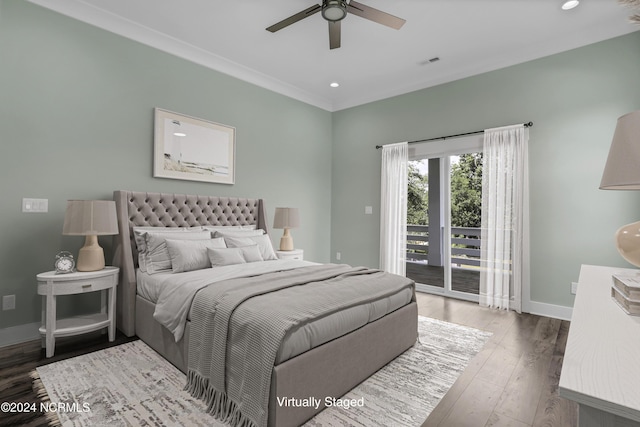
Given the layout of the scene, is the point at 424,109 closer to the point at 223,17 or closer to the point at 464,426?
the point at 223,17

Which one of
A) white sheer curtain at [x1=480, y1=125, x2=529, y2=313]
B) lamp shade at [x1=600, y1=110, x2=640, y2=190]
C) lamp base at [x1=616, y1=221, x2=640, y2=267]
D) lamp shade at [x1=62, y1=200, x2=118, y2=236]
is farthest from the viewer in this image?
white sheer curtain at [x1=480, y1=125, x2=529, y2=313]

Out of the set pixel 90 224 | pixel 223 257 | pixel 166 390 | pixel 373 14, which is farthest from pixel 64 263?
pixel 373 14

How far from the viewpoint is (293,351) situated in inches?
64.6

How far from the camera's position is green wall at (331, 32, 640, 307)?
321 centimetres

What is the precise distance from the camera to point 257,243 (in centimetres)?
363

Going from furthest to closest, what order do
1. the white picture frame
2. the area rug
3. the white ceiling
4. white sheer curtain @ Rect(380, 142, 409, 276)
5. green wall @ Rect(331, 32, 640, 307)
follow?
white sheer curtain @ Rect(380, 142, 409, 276) < the white picture frame < green wall @ Rect(331, 32, 640, 307) < the white ceiling < the area rug

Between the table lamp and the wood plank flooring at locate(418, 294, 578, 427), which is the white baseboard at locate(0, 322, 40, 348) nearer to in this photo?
the wood plank flooring at locate(418, 294, 578, 427)

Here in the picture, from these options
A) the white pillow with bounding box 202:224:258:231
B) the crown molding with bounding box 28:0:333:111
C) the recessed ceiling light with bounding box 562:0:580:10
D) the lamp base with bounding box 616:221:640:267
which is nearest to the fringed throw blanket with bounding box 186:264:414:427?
the lamp base with bounding box 616:221:640:267

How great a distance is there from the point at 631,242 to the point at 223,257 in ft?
9.50

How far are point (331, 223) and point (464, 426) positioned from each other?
415 cm

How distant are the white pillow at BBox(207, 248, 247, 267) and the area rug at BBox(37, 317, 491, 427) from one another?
902mm

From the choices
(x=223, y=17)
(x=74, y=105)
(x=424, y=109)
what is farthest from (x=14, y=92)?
(x=424, y=109)

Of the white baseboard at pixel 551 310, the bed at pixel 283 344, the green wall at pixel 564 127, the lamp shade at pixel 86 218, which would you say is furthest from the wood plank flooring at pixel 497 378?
the lamp shade at pixel 86 218

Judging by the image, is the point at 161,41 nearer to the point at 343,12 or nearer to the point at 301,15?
the point at 301,15
